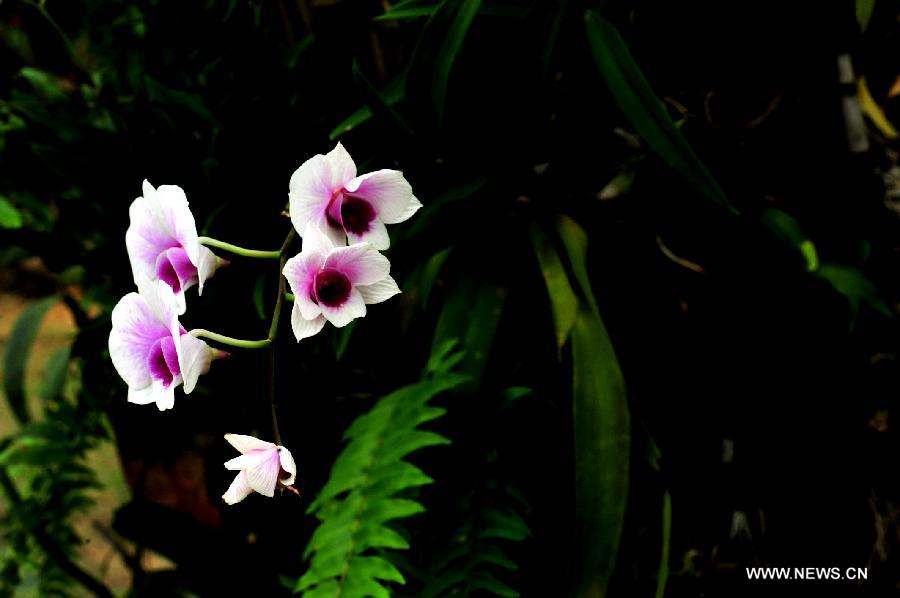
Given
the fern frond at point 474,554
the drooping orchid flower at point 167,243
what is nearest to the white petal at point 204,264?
the drooping orchid flower at point 167,243

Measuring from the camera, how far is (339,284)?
409 millimetres

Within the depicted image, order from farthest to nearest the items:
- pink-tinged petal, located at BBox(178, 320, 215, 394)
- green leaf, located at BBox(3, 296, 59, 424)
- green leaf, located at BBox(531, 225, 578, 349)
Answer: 1. green leaf, located at BBox(3, 296, 59, 424)
2. green leaf, located at BBox(531, 225, 578, 349)
3. pink-tinged petal, located at BBox(178, 320, 215, 394)

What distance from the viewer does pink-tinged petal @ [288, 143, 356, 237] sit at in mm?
393

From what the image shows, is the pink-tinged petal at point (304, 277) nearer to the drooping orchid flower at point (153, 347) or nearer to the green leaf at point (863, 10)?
the drooping orchid flower at point (153, 347)

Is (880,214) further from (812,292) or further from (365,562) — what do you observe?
(365,562)

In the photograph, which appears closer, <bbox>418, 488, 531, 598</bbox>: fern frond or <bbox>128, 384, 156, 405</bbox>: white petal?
<bbox>128, 384, 156, 405</bbox>: white petal

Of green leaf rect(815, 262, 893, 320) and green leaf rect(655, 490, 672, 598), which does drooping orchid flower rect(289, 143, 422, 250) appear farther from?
green leaf rect(815, 262, 893, 320)

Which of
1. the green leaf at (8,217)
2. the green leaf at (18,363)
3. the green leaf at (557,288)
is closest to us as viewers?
the green leaf at (557,288)

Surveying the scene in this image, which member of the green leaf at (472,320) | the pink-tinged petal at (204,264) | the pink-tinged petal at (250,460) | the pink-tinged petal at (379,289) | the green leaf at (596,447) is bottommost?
the green leaf at (596,447)

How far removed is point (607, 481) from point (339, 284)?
1.03 feet

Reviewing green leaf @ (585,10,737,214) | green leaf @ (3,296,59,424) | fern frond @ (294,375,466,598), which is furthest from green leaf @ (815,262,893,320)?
green leaf @ (3,296,59,424)

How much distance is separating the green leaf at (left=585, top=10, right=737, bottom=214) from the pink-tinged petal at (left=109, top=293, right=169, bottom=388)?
1.46 feet

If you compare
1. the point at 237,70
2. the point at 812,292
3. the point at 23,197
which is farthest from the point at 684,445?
the point at 23,197

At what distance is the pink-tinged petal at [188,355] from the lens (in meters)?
0.37
